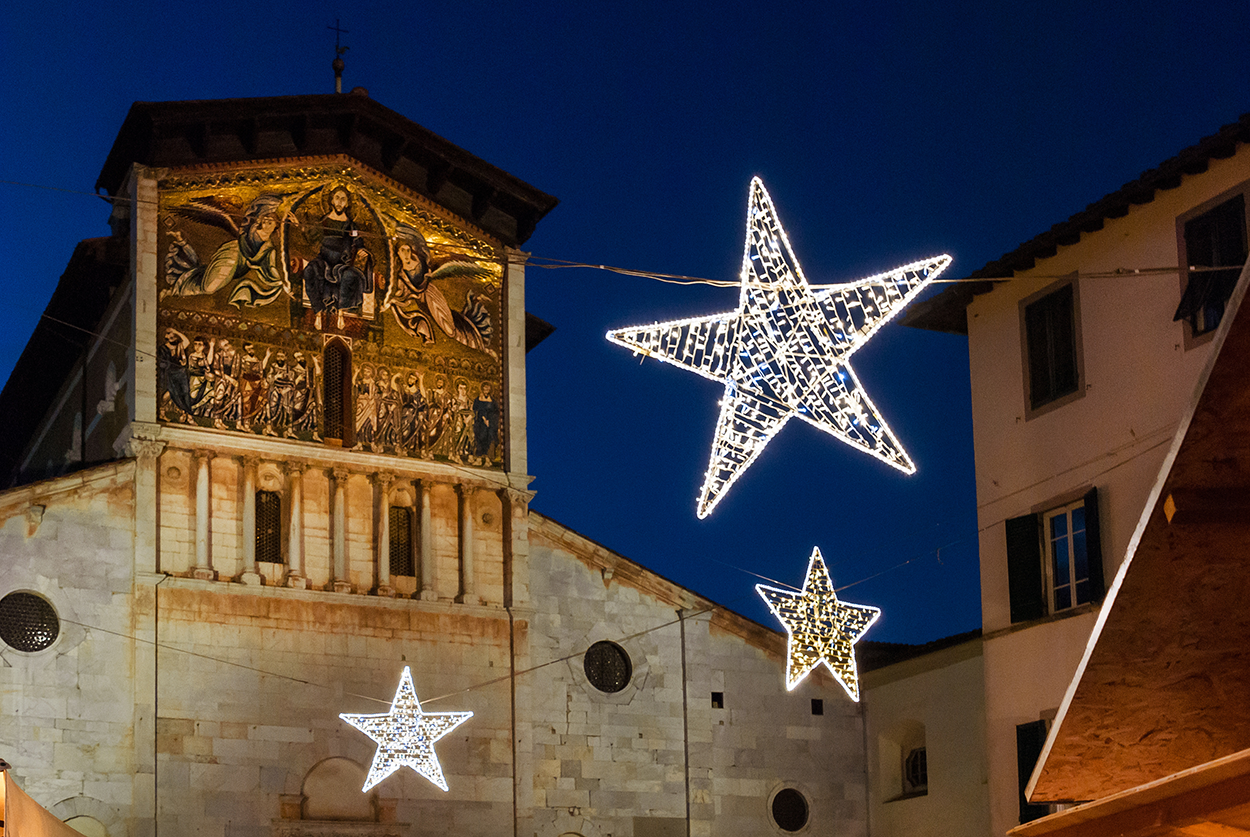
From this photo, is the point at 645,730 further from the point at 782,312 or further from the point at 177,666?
the point at 782,312

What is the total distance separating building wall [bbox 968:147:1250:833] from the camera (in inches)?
661

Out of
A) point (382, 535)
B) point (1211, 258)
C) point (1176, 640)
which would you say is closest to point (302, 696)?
point (382, 535)

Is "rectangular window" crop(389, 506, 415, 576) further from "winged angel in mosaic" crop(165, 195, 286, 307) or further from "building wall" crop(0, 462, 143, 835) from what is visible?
"building wall" crop(0, 462, 143, 835)

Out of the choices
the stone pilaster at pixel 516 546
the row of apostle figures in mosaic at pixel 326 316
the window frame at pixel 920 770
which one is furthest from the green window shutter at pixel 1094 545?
the stone pilaster at pixel 516 546

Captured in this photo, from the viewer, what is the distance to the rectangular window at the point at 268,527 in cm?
2288

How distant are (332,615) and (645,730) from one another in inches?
194

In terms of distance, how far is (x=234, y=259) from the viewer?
2361 cm

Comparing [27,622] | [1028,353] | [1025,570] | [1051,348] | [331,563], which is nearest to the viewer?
[1025,570]

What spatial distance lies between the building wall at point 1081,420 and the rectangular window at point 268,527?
9428 mm

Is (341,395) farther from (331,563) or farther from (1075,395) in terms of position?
(1075,395)

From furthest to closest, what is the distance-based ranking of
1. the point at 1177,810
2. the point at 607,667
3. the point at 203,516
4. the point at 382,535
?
the point at 607,667, the point at 382,535, the point at 203,516, the point at 1177,810

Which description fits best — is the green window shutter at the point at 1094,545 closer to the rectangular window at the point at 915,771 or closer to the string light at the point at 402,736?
the rectangular window at the point at 915,771

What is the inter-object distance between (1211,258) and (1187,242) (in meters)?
0.37

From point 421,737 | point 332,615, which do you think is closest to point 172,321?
point 332,615
